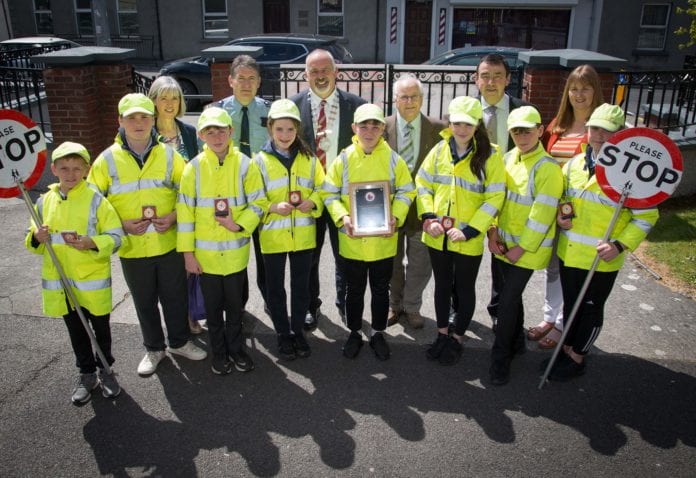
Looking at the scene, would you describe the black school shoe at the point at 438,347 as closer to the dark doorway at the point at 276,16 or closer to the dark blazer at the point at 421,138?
the dark blazer at the point at 421,138

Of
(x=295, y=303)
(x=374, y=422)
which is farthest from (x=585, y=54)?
(x=374, y=422)

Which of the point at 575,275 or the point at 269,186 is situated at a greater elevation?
the point at 269,186

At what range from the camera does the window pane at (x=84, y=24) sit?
26.9 metres

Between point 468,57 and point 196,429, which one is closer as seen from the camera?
point 196,429

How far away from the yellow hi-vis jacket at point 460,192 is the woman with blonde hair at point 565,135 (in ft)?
2.53

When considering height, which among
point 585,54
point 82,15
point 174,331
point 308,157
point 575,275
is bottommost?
point 174,331

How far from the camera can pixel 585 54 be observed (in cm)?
738

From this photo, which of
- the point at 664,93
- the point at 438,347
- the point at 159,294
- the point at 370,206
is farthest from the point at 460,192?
the point at 664,93

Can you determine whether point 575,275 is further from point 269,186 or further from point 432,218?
point 269,186

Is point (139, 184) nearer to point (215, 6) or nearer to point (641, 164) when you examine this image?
point (641, 164)

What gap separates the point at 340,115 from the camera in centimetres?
509

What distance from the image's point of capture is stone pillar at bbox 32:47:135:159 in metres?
7.56

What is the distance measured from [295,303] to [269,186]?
0.98 meters

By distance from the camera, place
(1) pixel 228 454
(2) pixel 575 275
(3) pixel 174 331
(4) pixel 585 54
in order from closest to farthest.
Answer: (1) pixel 228 454 → (2) pixel 575 275 → (3) pixel 174 331 → (4) pixel 585 54
